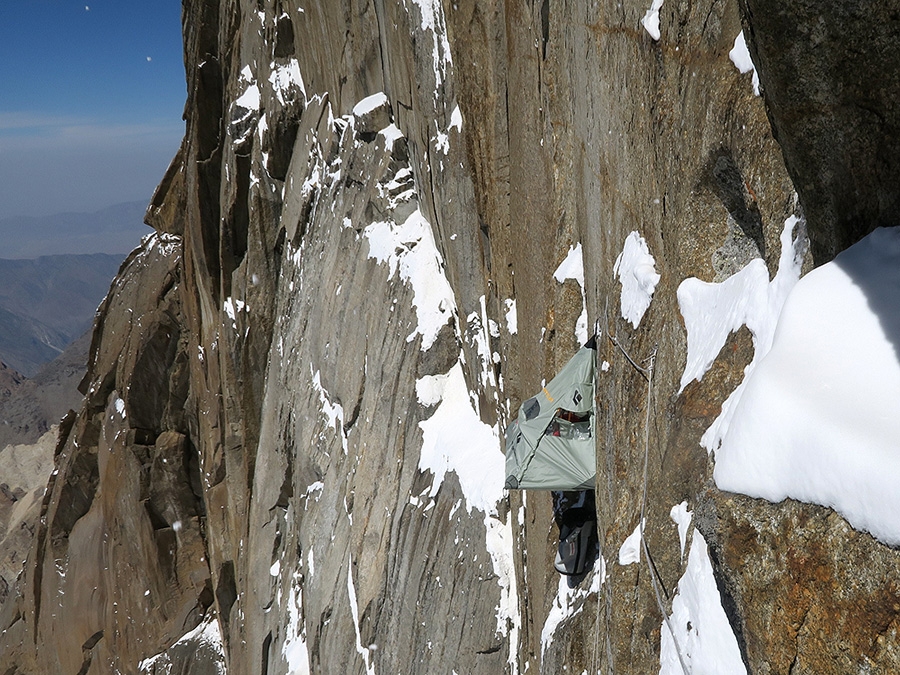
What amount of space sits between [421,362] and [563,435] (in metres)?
4.07

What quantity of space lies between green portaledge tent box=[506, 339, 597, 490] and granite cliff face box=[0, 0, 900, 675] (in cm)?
27

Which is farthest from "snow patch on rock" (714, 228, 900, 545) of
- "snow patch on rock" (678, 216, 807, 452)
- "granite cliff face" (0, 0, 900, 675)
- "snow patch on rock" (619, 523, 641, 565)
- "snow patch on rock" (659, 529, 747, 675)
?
"snow patch on rock" (619, 523, 641, 565)

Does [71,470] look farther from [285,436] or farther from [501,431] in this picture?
[501,431]

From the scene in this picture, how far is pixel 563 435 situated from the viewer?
520 cm

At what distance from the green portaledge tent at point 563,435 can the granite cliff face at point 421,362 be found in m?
0.27

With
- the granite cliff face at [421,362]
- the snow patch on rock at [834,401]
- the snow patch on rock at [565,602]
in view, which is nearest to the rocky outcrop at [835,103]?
the granite cliff face at [421,362]

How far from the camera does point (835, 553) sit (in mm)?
2150

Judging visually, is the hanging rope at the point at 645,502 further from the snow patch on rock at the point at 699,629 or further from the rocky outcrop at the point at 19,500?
the rocky outcrop at the point at 19,500

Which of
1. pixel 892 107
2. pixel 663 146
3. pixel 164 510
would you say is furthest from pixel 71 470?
pixel 892 107

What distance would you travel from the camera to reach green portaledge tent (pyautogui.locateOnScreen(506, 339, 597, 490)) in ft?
16.5

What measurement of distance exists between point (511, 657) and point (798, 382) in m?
5.33

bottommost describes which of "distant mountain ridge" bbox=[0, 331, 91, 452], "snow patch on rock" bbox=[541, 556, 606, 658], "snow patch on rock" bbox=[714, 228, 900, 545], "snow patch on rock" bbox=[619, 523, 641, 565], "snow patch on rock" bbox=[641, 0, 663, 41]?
"snow patch on rock" bbox=[541, 556, 606, 658]

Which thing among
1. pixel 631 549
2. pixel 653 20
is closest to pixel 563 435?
pixel 631 549

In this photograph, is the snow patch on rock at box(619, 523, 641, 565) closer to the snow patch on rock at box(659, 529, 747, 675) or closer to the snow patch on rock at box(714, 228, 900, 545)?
the snow patch on rock at box(659, 529, 747, 675)
